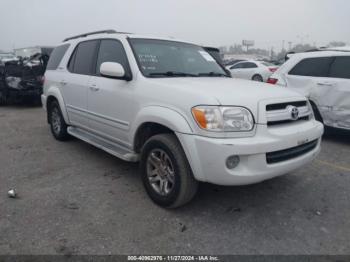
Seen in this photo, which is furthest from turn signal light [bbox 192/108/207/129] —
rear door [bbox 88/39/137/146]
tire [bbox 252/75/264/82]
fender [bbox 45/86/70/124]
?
tire [bbox 252/75/264/82]

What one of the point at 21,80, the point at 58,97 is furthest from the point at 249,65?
the point at 58,97

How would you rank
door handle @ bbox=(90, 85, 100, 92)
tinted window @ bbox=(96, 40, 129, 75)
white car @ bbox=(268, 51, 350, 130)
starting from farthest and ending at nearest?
white car @ bbox=(268, 51, 350, 130), door handle @ bbox=(90, 85, 100, 92), tinted window @ bbox=(96, 40, 129, 75)

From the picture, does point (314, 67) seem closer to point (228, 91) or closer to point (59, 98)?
point (228, 91)

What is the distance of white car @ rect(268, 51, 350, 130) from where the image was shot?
17.8 feet

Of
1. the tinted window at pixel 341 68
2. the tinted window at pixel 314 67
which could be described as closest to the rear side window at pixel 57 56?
the tinted window at pixel 314 67

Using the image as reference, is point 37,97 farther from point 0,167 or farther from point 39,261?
point 39,261

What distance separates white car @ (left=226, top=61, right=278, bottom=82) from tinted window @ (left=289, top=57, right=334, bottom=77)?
8.80 meters

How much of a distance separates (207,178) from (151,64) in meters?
1.63

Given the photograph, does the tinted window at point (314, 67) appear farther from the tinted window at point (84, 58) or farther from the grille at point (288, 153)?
the tinted window at point (84, 58)

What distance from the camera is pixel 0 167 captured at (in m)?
4.38

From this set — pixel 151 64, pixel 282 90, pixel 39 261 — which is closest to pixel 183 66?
pixel 151 64

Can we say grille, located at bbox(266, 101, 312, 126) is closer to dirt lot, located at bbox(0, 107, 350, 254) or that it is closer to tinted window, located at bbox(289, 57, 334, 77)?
dirt lot, located at bbox(0, 107, 350, 254)

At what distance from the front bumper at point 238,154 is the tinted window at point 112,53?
4.84ft

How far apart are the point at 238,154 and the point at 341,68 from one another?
4.12 metres
